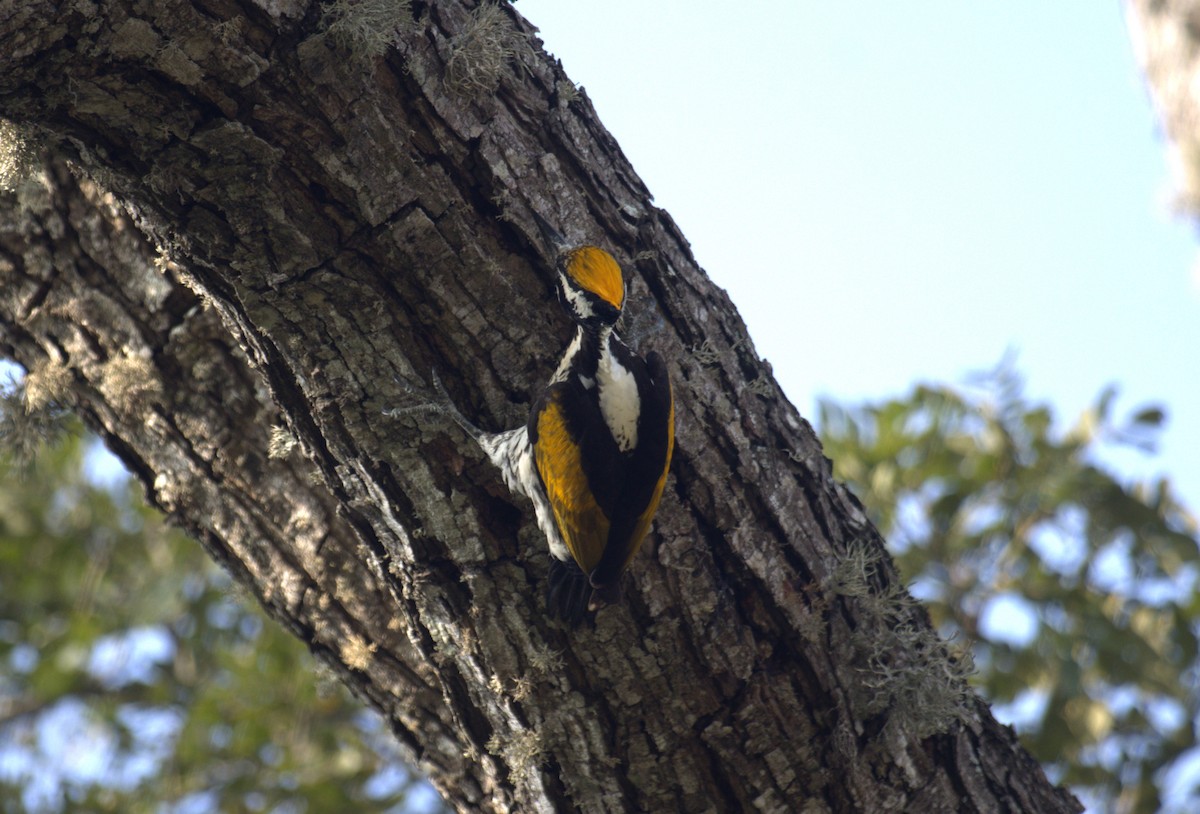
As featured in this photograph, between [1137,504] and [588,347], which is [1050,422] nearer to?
[1137,504]

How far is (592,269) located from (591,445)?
68 cm

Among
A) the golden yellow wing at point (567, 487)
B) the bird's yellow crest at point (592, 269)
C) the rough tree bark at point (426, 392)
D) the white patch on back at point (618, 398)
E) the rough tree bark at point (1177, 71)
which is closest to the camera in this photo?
the rough tree bark at point (426, 392)

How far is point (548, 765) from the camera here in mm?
2750

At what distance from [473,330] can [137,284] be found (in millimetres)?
1107

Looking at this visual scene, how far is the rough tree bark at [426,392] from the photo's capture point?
231 cm

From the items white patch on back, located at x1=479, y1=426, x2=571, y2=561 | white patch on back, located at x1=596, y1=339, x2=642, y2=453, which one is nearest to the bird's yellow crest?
white patch on back, located at x1=596, y1=339, x2=642, y2=453

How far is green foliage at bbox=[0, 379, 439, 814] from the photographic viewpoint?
14.9 ft

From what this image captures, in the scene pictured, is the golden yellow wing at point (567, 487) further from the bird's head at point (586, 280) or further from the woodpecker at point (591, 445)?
the bird's head at point (586, 280)

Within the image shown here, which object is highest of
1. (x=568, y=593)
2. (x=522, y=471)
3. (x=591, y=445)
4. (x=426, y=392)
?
(x=591, y=445)

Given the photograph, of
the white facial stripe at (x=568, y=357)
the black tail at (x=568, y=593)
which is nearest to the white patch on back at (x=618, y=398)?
the white facial stripe at (x=568, y=357)

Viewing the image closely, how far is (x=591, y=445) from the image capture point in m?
3.11

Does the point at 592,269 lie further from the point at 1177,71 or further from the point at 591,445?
the point at 1177,71

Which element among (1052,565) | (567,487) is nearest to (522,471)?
(567,487)

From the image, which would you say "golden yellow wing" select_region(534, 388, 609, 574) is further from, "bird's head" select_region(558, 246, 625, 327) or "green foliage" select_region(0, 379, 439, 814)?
"green foliage" select_region(0, 379, 439, 814)
